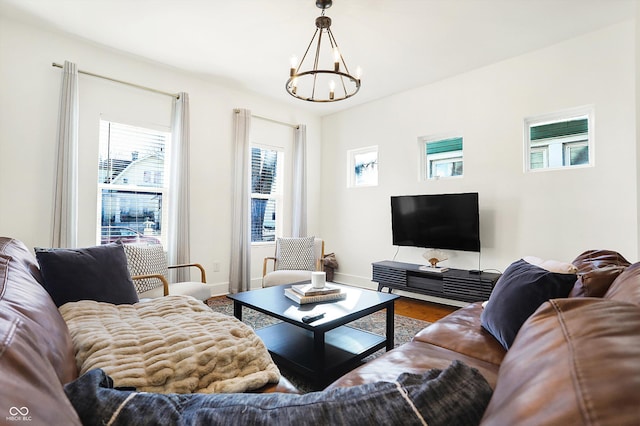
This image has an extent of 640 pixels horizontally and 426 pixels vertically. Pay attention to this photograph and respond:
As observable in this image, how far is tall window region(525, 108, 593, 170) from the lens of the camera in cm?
312

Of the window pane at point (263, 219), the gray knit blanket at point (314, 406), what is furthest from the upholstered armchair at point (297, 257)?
the gray knit blanket at point (314, 406)

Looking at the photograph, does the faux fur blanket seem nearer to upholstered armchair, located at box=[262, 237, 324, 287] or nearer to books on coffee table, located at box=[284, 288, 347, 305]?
books on coffee table, located at box=[284, 288, 347, 305]

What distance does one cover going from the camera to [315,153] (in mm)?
5484

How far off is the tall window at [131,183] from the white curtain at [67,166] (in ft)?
1.05

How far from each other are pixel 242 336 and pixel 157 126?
3331 mm

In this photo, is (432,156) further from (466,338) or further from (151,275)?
(151,275)

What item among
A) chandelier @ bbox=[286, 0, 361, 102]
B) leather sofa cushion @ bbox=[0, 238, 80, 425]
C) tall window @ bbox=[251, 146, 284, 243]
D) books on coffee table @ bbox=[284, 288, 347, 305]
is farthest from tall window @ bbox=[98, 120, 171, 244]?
leather sofa cushion @ bbox=[0, 238, 80, 425]

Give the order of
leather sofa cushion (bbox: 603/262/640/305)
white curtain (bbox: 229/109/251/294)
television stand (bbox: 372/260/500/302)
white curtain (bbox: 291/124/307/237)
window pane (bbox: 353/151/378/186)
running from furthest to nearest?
Answer: white curtain (bbox: 291/124/307/237) → window pane (bbox: 353/151/378/186) → white curtain (bbox: 229/109/251/294) → television stand (bbox: 372/260/500/302) → leather sofa cushion (bbox: 603/262/640/305)

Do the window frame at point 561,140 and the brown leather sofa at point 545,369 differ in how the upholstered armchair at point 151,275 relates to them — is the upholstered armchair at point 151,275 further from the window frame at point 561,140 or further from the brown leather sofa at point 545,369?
the window frame at point 561,140

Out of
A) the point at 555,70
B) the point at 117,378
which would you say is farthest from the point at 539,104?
the point at 117,378

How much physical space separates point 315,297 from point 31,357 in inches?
74.1

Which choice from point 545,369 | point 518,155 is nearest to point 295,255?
point 518,155

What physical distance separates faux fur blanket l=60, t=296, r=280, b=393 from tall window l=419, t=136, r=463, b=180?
3.52 m

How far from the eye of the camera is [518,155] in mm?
3412
